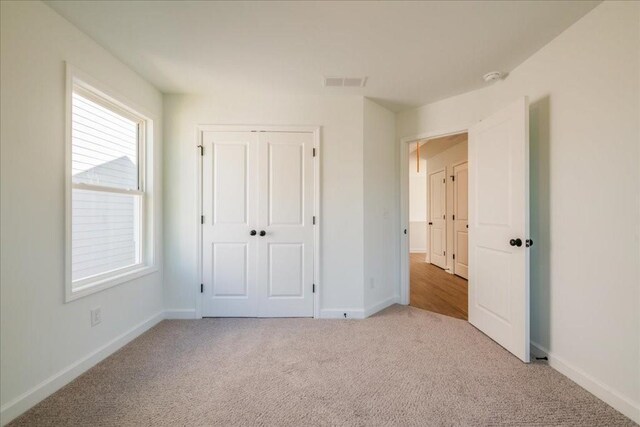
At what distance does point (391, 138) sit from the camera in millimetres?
3289

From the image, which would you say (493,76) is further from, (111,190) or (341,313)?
(111,190)

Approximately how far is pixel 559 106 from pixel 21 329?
12.1 ft

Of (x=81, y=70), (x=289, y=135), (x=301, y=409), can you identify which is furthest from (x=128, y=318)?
(x=289, y=135)

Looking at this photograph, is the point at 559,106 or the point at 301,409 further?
the point at 559,106

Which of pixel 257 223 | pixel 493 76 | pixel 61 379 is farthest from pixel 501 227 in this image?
pixel 61 379

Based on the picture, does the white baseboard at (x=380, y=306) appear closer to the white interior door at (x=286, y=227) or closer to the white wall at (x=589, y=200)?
the white interior door at (x=286, y=227)

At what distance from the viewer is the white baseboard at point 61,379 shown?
4.76 feet

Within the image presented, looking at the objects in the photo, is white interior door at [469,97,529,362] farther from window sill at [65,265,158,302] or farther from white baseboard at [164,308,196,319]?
window sill at [65,265,158,302]

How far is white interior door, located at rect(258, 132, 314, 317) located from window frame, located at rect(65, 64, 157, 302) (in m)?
1.09

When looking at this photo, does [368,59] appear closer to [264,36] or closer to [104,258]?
[264,36]

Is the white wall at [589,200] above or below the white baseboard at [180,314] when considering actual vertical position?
above

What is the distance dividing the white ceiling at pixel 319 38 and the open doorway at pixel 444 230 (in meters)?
1.64

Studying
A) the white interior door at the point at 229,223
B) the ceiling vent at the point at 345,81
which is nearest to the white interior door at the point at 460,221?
the ceiling vent at the point at 345,81

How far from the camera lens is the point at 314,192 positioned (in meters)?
2.88
